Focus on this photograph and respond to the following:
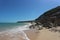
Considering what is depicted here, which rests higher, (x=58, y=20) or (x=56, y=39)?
(x=58, y=20)

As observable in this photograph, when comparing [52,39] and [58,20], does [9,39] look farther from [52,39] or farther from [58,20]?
[58,20]

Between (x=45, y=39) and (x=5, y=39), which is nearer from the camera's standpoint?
(x=45, y=39)

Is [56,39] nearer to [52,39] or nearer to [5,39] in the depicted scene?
[52,39]

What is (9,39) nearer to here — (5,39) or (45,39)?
(5,39)

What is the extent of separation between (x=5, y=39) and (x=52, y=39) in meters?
3.55

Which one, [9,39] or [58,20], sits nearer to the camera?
[9,39]

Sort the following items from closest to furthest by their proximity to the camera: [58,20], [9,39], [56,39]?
1. [56,39]
2. [9,39]
3. [58,20]

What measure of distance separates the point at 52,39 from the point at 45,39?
1.62 ft

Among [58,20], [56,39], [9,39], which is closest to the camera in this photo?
[56,39]

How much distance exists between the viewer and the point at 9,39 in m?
9.38

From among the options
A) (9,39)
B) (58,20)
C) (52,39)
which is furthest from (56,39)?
(58,20)

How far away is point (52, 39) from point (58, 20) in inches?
655

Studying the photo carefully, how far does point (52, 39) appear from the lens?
866 centimetres

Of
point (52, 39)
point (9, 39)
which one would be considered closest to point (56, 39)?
point (52, 39)
